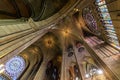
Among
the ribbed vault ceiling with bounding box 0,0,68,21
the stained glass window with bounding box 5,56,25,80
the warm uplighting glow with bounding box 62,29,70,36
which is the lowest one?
the stained glass window with bounding box 5,56,25,80

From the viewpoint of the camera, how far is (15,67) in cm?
1315

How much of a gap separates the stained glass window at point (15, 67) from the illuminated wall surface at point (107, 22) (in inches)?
288

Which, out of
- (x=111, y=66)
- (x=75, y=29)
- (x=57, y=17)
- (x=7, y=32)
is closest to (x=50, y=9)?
(x=57, y=17)

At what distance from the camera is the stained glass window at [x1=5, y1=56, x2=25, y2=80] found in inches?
495

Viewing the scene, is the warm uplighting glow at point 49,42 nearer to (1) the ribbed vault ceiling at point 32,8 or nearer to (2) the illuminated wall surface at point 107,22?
(1) the ribbed vault ceiling at point 32,8

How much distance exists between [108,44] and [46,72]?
17.9ft

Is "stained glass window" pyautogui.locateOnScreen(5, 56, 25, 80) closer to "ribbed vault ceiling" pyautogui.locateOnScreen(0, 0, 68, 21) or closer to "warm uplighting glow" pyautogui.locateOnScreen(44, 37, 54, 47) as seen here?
"warm uplighting glow" pyautogui.locateOnScreen(44, 37, 54, 47)

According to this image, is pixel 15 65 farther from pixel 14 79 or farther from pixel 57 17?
pixel 57 17

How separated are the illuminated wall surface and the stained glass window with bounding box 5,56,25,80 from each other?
7.31m

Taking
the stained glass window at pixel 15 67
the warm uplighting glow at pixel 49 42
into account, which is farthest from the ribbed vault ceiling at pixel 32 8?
the stained glass window at pixel 15 67

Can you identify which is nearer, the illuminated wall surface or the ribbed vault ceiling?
the illuminated wall surface

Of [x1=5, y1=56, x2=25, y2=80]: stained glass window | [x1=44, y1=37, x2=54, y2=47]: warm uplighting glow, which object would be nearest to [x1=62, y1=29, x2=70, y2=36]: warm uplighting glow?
[x1=44, y1=37, x2=54, y2=47]: warm uplighting glow

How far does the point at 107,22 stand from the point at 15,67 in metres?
7.96

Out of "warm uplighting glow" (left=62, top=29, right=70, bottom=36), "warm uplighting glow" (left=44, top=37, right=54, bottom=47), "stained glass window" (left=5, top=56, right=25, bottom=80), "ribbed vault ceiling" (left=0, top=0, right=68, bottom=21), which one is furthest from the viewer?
"warm uplighting glow" (left=44, top=37, right=54, bottom=47)
